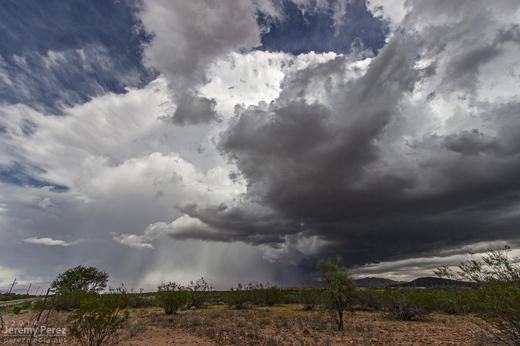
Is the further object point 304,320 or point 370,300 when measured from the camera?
point 370,300

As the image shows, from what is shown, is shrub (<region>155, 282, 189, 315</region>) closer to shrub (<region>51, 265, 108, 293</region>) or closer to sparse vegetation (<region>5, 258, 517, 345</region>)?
sparse vegetation (<region>5, 258, 517, 345</region>)

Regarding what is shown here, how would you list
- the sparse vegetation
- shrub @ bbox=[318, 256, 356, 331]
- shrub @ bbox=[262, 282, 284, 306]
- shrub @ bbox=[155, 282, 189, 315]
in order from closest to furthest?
1. the sparse vegetation
2. shrub @ bbox=[318, 256, 356, 331]
3. shrub @ bbox=[155, 282, 189, 315]
4. shrub @ bbox=[262, 282, 284, 306]

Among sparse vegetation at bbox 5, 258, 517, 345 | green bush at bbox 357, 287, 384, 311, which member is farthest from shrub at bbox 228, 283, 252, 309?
green bush at bbox 357, 287, 384, 311

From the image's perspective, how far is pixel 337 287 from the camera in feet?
66.8

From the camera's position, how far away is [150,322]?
78.0 ft

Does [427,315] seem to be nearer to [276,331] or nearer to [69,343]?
[276,331]

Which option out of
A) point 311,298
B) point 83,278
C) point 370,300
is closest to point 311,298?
point 311,298

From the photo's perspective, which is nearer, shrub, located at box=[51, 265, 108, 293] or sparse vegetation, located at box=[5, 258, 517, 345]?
sparse vegetation, located at box=[5, 258, 517, 345]

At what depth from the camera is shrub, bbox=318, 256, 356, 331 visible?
20125mm

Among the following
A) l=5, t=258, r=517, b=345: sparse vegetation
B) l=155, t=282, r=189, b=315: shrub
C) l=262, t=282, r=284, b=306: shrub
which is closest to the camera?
l=5, t=258, r=517, b=345: sparse vegetation

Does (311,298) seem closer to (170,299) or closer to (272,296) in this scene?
(272,296)

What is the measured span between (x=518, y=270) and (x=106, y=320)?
1896 cm

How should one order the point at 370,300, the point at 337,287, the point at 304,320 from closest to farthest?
the point at 337,287, the point at 304,320, the point at 370,300

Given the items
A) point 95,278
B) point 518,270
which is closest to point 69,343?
point 518,270
